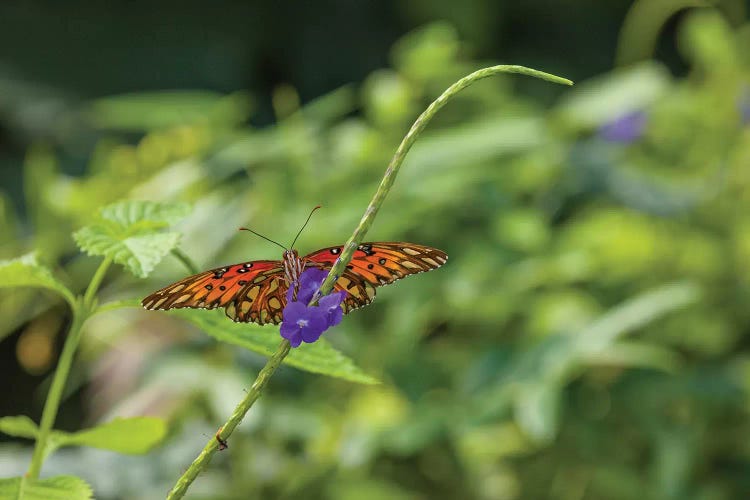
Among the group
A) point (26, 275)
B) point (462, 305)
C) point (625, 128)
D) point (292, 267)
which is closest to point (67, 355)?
point (26, 275)

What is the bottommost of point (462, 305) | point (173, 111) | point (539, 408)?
point (539, 408)

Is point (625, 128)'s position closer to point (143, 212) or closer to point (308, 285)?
point (143, 212)

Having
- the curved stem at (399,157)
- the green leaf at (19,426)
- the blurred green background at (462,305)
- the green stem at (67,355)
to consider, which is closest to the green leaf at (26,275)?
the green stem at (67,355)

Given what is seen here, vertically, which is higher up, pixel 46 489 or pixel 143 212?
pixel 143 212

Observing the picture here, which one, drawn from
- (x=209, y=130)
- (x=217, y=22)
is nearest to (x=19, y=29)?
(x=217, y=22)

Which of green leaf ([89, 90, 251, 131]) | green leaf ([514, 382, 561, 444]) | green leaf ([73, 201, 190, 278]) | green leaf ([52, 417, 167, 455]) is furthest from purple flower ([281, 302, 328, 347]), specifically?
green leaf ([89, 90, 251, 131])

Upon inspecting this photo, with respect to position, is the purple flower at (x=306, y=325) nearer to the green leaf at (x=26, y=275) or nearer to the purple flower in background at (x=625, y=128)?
the green leaf at (x=26, y=275)

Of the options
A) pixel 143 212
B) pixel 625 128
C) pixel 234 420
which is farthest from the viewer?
pixel 625 128
